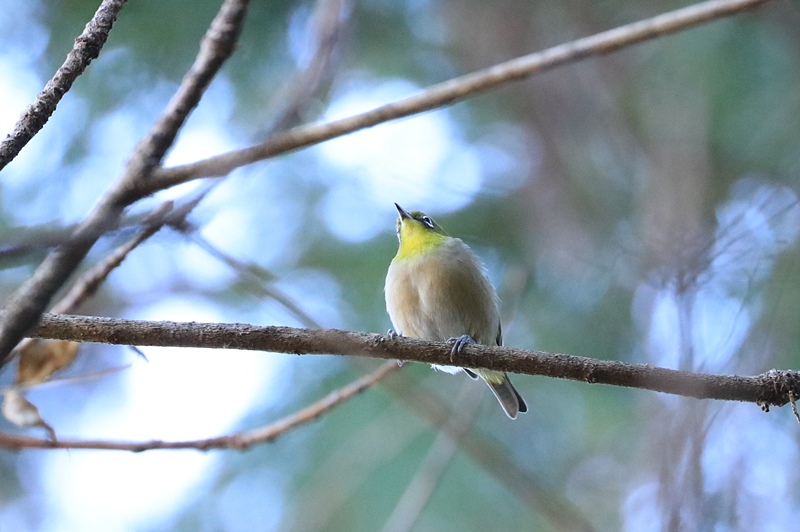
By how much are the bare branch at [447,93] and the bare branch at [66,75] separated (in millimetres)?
280

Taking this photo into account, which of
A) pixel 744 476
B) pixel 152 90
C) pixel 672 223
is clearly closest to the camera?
pixel 744 476

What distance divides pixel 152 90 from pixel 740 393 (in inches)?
163

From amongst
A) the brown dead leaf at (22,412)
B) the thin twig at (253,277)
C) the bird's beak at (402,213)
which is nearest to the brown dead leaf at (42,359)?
the brown dead leaf at (22,412)

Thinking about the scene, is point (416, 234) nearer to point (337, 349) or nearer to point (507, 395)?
point (507, 395)

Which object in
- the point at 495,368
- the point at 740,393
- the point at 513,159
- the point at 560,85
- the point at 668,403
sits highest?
the point at 560,85

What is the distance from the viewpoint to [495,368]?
2.62m

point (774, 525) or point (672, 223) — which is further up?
point (672, 223)

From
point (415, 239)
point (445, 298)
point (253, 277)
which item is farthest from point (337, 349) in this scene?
point (415, 239)

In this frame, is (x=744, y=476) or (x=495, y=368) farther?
(x=744, y=476)

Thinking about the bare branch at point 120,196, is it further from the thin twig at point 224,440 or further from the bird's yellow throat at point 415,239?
the bird's yellow throat at point 415,239

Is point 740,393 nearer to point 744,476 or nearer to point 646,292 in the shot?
point 744,476

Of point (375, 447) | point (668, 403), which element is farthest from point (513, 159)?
point (668, 403)

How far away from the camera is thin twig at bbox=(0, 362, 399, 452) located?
2783 millimetres

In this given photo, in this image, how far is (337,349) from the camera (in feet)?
8.04
